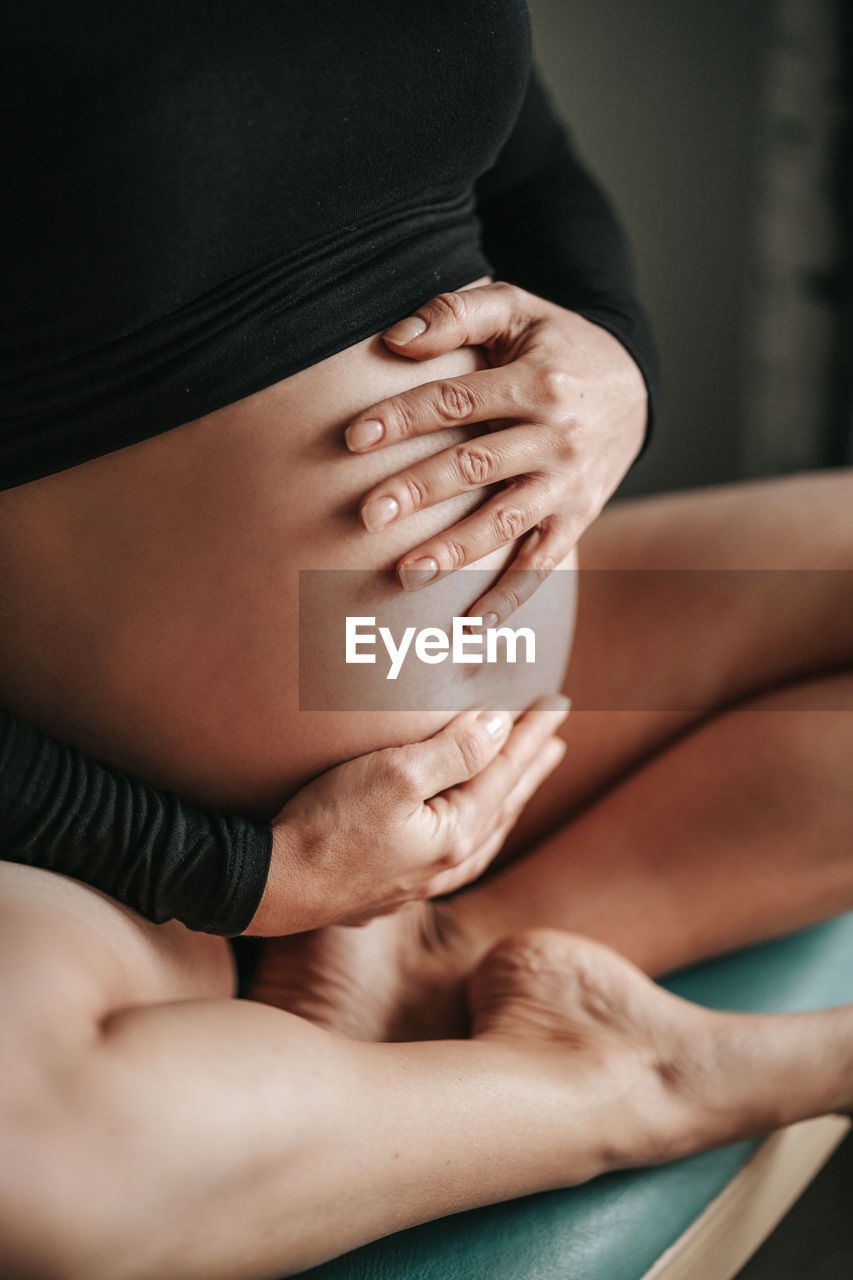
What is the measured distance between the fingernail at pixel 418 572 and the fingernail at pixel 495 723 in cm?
12

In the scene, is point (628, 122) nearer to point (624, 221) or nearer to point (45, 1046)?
point (624, 221)

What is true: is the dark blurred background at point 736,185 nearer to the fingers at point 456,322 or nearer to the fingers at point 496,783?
the fingers at point 456,322

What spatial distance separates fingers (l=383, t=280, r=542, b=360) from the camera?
620 millimetres

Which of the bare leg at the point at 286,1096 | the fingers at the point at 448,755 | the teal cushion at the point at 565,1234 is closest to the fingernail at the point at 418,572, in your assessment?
the fingers at the point at 448,755

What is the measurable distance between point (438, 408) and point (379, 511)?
8cm

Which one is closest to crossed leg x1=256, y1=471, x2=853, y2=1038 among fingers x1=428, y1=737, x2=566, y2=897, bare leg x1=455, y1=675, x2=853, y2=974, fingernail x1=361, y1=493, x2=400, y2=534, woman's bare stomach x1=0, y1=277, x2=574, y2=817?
bare leg x1=455, y1=675, x2=853, y2=974

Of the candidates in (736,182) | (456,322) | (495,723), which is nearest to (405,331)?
(456,322)

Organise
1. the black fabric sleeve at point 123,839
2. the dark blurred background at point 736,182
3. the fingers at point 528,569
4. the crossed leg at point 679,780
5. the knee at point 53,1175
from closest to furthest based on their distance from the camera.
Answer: the knee at point 53,1175 < the black fabric sleeve at point 123,839 < the fingers at point 528,569 < the crossed leg at point 679,780 < the dark blurred background at point 736,182

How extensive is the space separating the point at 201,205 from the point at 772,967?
73cm

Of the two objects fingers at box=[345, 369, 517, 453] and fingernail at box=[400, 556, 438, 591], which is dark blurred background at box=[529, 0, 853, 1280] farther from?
fingernail at box=[400, 556, 438, 591]

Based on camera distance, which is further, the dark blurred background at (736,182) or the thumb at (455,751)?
the dark blurred background at (736,182)

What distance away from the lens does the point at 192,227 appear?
1.73 feet

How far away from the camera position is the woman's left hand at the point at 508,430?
0.61 metres

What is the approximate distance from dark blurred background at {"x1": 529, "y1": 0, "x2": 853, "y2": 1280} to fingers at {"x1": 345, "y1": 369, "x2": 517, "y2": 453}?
108 cm
